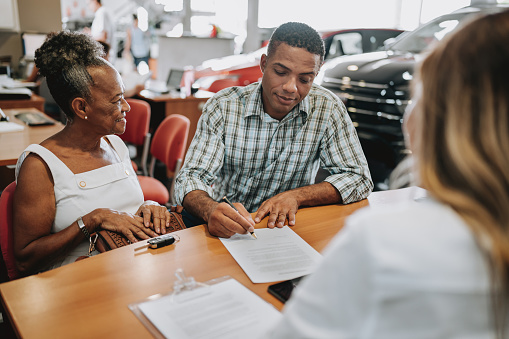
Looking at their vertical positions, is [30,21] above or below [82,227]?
above

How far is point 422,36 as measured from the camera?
14.2ft

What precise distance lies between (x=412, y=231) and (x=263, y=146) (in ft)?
4.73

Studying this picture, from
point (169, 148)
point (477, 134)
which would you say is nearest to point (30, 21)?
point (169, 148)

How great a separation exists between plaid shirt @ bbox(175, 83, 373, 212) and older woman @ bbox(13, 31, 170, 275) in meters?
0.38

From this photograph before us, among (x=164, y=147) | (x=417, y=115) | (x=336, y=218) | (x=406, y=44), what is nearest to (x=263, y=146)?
(x=336, y=218)

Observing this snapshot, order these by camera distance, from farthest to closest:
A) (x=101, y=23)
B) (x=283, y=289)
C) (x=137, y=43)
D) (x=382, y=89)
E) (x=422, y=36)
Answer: (x=137, y=43) < (x=101, y=23) < (x=422, y=36) < (x=382, y=89) < (x=283, y=289)

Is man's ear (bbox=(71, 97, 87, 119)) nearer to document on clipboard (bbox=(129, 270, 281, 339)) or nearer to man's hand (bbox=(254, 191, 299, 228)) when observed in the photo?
man's hand (bbox=(254, 191, 299, 228))

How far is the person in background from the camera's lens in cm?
46

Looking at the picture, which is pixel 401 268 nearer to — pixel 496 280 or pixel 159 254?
pixel 496 280

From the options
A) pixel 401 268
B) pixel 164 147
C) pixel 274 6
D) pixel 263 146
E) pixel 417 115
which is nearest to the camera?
pixel 401 268

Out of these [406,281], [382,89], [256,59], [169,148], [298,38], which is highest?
[298,38]

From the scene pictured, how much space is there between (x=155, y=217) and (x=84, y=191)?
0.90ft

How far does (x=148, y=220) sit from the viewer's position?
1.47 m

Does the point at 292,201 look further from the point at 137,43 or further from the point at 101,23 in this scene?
the point at 137,43
